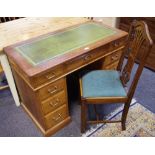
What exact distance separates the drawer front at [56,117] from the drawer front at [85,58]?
401mm

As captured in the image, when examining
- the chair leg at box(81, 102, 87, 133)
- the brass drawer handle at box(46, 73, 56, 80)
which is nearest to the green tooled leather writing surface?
the brass drawer handle at box(46, 73, 56, 80)

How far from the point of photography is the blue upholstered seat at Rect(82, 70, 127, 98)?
137 centimetres

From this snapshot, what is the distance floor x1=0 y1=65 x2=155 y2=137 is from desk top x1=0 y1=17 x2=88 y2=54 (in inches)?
28.6

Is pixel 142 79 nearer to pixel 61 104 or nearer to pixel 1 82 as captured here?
pixel 61 104

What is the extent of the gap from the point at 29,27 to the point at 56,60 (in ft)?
2.43

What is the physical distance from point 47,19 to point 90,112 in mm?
1131

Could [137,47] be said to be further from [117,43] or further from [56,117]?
[56,117]

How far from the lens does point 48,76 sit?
4.04 feet

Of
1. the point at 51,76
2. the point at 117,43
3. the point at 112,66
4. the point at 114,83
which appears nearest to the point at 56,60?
the point at 51,76

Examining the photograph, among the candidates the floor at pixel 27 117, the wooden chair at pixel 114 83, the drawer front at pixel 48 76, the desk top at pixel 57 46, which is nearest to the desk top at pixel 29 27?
the desk top at pixel 57 46

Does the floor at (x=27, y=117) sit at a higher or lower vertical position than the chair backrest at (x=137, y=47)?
lower

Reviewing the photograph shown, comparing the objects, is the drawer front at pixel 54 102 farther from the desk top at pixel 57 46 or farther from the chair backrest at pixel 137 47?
the chair backrest at pixel 137 47

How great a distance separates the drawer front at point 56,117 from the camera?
1.48m

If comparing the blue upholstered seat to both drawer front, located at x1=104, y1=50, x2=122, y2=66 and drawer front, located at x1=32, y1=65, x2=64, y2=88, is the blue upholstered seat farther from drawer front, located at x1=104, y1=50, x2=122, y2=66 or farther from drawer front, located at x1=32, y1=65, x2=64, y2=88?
drawer front, located at x1=32, y1=65, x2=64, y2=88
